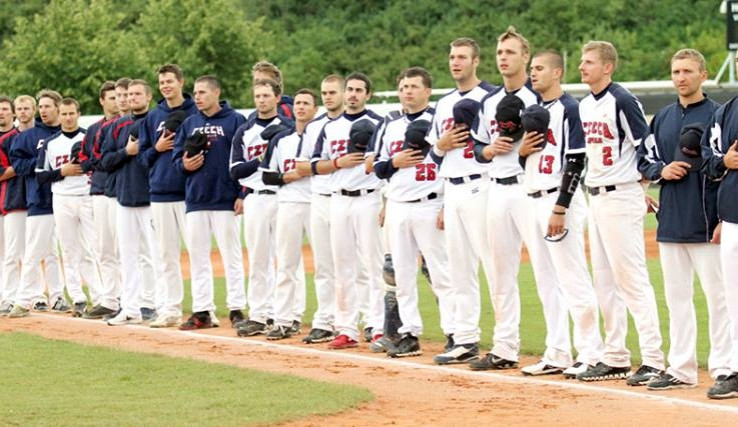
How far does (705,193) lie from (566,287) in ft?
4.50

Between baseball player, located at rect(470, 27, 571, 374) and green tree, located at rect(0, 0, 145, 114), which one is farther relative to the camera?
green tree, located at rect(0, 0, 145, 114)

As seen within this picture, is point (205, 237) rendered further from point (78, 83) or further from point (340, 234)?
point (78, 83)

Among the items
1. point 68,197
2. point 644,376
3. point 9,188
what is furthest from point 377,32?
point 644,376

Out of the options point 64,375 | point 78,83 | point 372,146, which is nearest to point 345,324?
point 372,146

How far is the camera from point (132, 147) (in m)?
15.5

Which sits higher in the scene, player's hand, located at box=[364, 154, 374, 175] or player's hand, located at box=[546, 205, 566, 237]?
player's hand, located at box=[364, 154, 374, 175]

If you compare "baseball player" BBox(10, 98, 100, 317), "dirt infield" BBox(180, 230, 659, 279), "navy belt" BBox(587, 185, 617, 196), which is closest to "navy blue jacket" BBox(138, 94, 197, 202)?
"baseball player" BBox(10, 98, 100, 317)

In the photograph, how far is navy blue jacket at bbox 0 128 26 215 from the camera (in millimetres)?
17656

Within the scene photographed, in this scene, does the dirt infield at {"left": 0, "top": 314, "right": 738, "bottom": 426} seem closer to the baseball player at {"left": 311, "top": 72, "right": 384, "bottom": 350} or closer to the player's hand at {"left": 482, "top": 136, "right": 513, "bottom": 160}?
the baseball player at {"left": 311, "top": 72, "right": 384, "bottom": 350}

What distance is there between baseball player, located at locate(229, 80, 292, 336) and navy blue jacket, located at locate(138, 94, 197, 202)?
0.86 meters

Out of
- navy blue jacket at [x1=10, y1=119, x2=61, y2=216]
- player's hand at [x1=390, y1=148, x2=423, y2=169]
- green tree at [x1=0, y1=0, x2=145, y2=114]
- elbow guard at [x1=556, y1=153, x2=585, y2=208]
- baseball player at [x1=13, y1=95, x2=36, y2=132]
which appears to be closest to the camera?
elbow guard at [x1=556, y1=153, x2=585, y2=208]

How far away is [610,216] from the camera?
1026 cm

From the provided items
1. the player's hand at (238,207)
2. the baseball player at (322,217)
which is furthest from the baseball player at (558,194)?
the player's hand at (238,207)

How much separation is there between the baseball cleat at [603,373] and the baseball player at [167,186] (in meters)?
5.85
